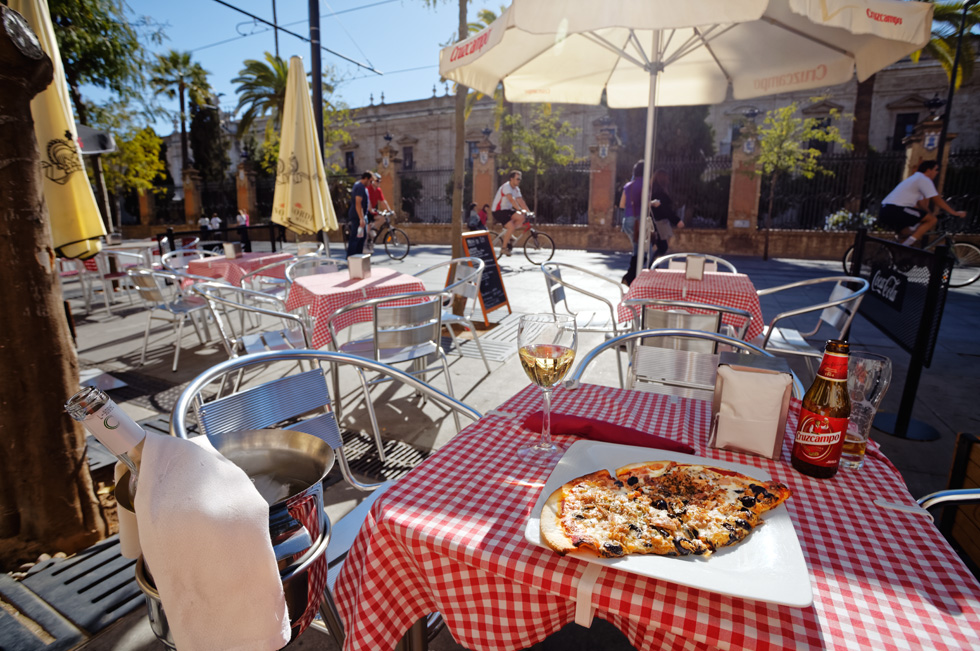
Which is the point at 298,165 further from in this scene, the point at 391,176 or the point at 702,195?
the point at 702,195

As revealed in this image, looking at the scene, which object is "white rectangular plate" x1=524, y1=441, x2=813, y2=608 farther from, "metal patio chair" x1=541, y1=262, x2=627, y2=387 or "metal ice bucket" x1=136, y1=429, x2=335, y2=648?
"metal patio chair" x1=541, y1=262, x2=627, y2=387

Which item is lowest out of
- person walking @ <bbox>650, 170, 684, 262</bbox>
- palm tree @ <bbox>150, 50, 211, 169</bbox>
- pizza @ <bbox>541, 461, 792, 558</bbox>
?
pizza @ <bbox>541, 461, 792, 558</bbox>

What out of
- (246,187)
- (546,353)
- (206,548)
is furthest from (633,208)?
(246,187)

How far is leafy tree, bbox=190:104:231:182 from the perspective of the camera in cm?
2850

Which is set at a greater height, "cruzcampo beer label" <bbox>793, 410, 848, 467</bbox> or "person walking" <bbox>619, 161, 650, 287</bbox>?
"person walking" <bbox>619, 161, 650, 287</bbox>

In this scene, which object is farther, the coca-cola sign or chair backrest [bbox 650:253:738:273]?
chair backrest [bbox 650:253:738:273]

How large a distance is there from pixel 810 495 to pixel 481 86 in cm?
429

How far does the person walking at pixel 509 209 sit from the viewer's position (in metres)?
11.5

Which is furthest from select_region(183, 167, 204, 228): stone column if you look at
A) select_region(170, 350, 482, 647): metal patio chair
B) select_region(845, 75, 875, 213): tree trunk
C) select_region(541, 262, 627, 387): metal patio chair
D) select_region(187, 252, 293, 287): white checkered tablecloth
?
select_region(845, 75, 875, 213): tree trunk

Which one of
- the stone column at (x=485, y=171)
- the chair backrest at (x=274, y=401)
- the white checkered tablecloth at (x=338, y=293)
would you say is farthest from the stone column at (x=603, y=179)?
the chair backrest at (x=274, y=401)

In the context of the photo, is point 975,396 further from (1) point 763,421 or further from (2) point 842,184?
(2) point 842,184

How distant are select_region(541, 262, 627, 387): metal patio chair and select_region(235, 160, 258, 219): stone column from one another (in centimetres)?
1826

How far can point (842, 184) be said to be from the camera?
16.5 m

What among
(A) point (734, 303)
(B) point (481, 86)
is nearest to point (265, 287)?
(B) point (481, 86)
